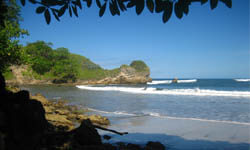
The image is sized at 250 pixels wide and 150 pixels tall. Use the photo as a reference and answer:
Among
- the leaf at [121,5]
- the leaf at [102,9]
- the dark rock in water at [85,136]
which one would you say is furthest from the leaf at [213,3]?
the dark rock in water at [85,136]

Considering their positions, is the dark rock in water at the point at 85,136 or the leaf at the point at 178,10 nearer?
the leaf at the point at 178,10

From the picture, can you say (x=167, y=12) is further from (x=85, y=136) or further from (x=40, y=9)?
(x=85, y=136)

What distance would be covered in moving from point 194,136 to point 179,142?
0.88 metres

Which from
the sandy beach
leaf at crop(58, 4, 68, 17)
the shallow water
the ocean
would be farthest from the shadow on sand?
leaf at crop(58, 4, 68, 17)

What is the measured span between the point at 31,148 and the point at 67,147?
1.08 m

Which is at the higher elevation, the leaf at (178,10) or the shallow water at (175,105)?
the leaf at (178,10)

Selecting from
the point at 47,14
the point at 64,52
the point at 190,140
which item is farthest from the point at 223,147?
the point at 64,52

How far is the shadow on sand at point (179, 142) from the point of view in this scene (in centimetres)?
434

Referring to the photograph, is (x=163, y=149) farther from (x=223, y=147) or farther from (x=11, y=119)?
(x=11, y=119)

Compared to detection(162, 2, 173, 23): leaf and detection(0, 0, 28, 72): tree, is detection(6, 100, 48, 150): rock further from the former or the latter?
detection(0, 0, 28, 72): tree

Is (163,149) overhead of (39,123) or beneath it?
beneath

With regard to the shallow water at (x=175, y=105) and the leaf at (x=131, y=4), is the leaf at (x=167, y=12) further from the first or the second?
the shallow water at (x=175, y=105)

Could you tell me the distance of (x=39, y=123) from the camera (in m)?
1.57

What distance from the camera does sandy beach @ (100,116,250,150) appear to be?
14.7ft
